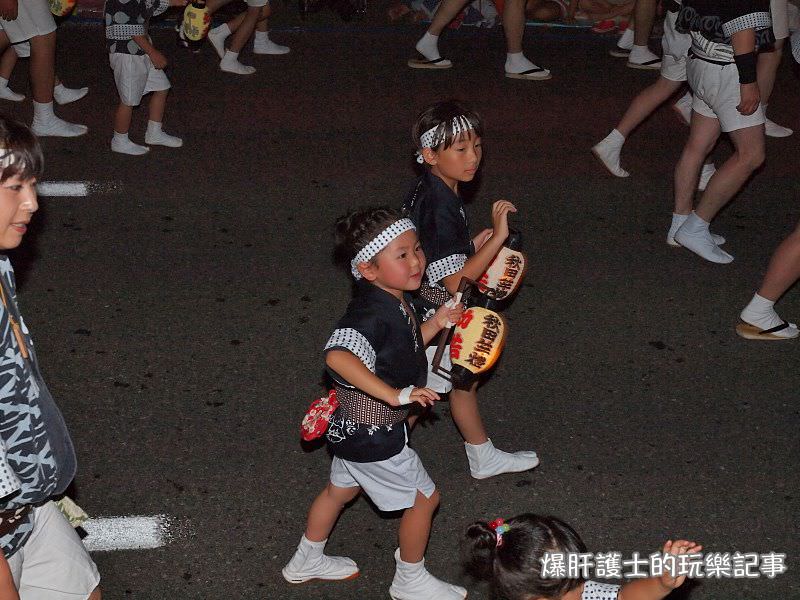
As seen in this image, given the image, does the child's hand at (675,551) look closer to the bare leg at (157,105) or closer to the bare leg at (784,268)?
the bare leg at (784,268)

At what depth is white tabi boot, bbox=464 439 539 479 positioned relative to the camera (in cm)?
489

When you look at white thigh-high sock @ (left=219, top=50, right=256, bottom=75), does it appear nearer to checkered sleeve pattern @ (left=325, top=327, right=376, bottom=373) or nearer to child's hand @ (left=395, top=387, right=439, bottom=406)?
checkered sleeve pattern @ (left=325, top=327, right=376, bottom=373)

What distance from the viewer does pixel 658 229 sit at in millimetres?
7410

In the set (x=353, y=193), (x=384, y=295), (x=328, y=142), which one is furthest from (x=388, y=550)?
(x=328, y=142)

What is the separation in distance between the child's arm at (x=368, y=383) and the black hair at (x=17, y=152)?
1243 millimetres

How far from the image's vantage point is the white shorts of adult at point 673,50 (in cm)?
709

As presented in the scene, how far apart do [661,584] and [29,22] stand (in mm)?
6470

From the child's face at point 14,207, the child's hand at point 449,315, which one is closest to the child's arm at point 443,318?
the child's hand at point 449,315

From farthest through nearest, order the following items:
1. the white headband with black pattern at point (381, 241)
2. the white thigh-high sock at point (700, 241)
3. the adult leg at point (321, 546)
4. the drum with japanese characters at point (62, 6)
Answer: the drum with japanese characters at point (62, 6)
the white thigh-high sock at point (700, 241)
the adult leg at point (321, 546)
the white headband with black pattern at point (381, 241)

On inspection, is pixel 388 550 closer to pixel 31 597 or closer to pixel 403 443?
pixel 403 443

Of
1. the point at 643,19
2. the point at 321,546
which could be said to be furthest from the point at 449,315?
the point at 643,19

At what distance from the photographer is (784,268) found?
5855 mm

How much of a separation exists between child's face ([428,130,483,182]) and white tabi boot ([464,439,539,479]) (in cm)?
126

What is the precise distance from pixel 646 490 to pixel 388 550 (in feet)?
4.11
